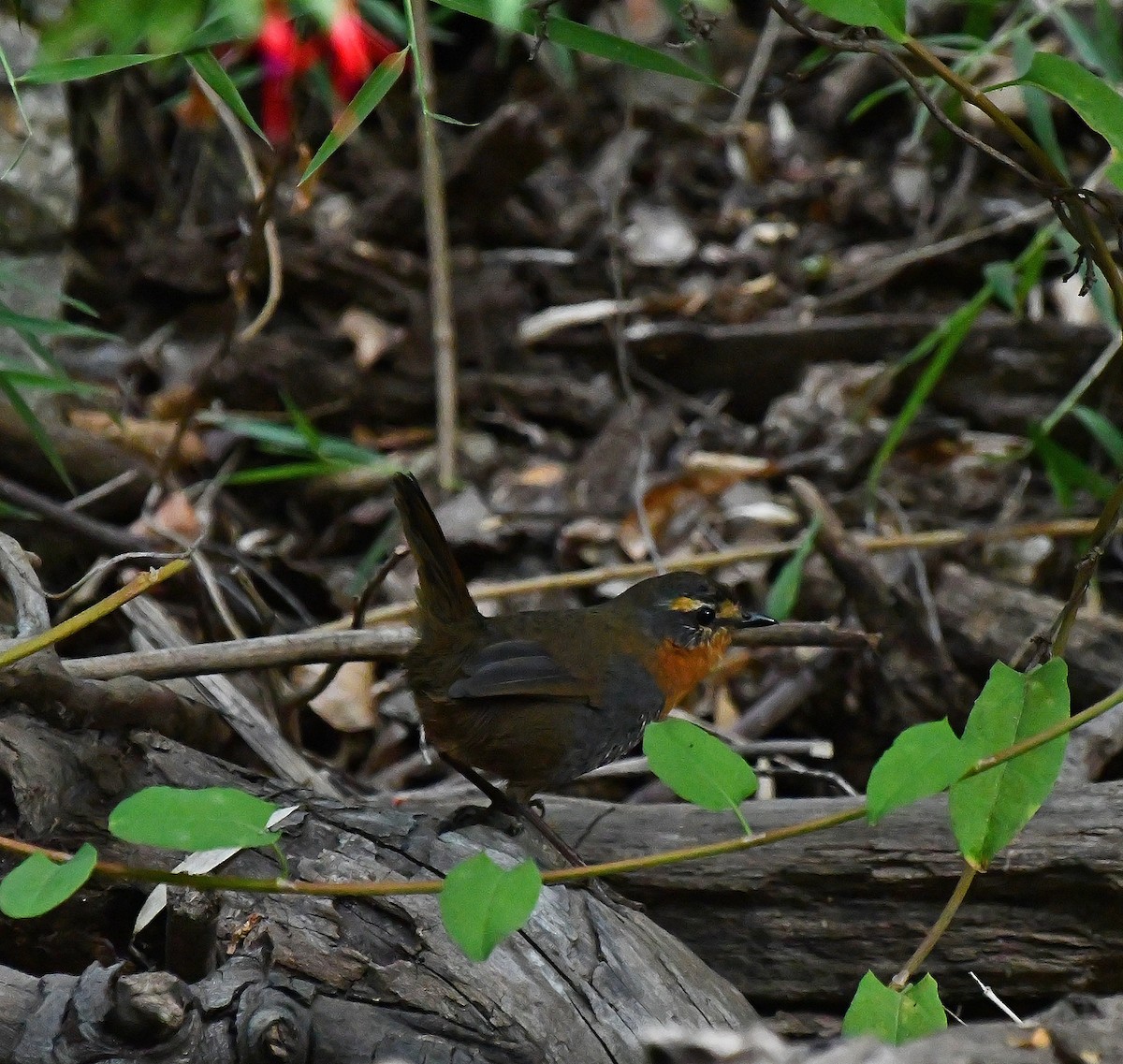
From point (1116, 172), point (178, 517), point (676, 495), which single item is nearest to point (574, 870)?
point (1116, 172)

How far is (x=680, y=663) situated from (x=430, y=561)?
0.81 m

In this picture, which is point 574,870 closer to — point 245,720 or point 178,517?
point 245,720

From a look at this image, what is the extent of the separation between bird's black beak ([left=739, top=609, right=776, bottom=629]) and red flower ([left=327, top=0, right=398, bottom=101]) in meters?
1.65

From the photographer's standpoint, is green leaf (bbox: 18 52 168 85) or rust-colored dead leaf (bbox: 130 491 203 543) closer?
green leaf (bbox: 18 52 168 85)

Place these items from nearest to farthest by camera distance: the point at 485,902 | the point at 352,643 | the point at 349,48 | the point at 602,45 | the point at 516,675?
the point at 485,902, the point at 602,45, the point at 349,48, the point at 352,643, the point at 516,675

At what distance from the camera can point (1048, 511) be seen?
4422 millimetres

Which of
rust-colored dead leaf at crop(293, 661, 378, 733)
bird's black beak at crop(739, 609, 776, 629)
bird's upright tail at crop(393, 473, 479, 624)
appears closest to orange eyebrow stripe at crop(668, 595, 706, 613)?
bird's black beak at crop(739, 609, 776, 629)

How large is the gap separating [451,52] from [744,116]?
5.06ft

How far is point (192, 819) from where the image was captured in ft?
4.60

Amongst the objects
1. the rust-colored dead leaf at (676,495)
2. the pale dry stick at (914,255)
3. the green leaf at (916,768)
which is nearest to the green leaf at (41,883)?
the green leaf at (916,768)

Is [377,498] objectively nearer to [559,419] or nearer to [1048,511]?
[559,419]

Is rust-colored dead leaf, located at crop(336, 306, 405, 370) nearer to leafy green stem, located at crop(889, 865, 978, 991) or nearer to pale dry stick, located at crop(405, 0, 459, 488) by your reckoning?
pale dry stick, located at crop(405, 0, 459, 488)

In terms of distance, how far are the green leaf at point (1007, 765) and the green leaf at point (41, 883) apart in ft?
3.62

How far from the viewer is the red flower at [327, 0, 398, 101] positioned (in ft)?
7.46
